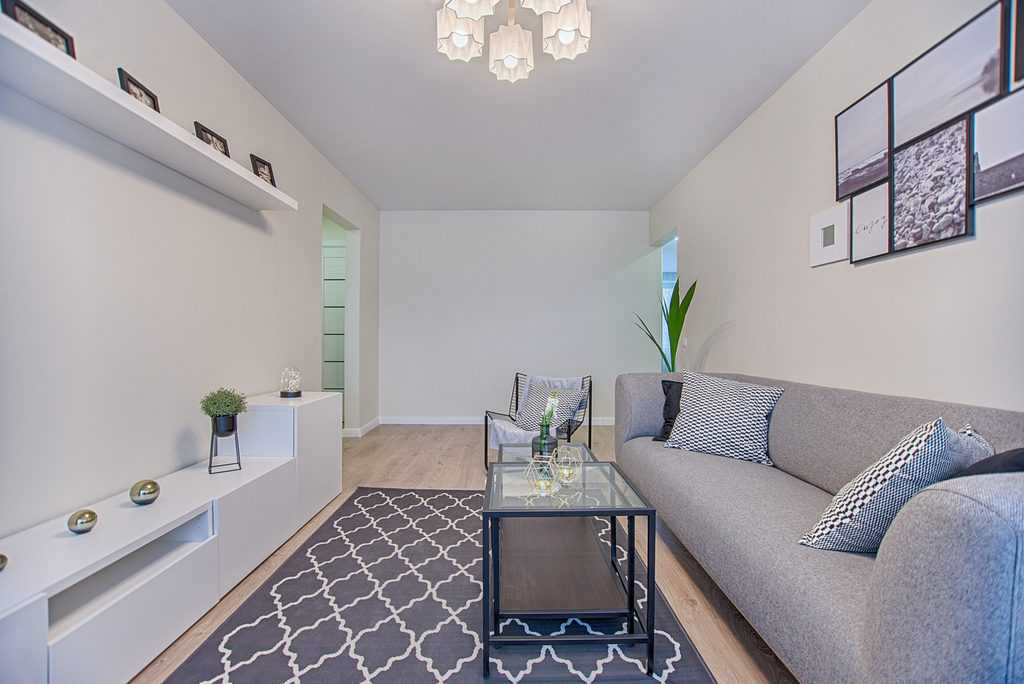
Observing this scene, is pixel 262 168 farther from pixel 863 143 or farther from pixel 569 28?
pixel 863 143

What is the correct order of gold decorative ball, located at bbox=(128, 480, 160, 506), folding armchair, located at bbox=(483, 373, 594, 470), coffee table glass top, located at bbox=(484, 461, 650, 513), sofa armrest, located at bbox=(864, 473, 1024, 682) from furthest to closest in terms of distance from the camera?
folding armchair, located at bbox=(483, 373, 594, 470), gold decorative ball, located at bbox=(128, 480, 160, 506), coffee table glass top, located at bbox=(484, 461, 650, 513), sofa armrest, located at bbox=(864, 473, 1024, 682)

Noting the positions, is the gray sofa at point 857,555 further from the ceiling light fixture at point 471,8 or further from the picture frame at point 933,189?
the ceiling light fixture at point 471,8

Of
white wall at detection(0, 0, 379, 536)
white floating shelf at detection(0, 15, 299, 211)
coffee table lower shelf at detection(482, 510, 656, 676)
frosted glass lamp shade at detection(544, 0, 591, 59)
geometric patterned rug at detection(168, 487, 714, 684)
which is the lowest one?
geometric patterned rug at detection(168, 487, 714, 684)

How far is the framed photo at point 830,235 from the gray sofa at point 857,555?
2.34 ft

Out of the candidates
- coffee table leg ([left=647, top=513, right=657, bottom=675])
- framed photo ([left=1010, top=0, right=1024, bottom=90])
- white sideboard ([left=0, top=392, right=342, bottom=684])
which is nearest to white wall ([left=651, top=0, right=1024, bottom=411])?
framed photo ([left=1010, top=0, right=1024, bottom=90])

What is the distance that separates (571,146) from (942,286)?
2.55 m

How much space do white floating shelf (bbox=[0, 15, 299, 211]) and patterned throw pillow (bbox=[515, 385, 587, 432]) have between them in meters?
2.48

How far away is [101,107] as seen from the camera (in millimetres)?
1463

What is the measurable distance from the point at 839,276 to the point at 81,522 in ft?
10.6

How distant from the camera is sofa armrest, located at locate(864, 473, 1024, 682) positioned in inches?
27.1

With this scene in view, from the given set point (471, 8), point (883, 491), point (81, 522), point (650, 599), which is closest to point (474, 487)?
point (650, 599)

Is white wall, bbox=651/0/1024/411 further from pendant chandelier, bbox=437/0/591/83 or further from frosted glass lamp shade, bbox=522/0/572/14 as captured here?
frosted glass lamp shade, bbox=522/0/572/14

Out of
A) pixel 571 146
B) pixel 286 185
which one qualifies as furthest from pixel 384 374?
pixel 571 146

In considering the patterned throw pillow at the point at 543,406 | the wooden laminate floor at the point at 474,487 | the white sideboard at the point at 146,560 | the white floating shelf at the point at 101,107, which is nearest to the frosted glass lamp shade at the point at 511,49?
the white floating shelf at the point at 101,107
